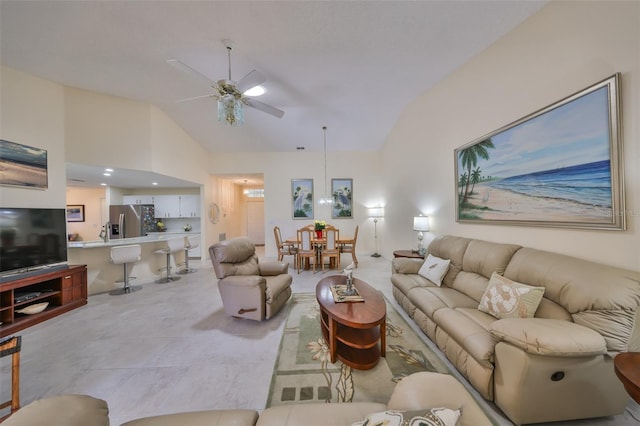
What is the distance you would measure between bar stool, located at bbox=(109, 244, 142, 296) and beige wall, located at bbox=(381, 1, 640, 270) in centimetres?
521

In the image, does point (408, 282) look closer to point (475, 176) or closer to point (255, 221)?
point (475, 176)

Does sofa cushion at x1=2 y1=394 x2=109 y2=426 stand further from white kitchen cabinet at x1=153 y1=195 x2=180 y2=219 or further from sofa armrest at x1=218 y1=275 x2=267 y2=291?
white kitchen cabinet at x1=153 y1=195 x2=180 y2=219

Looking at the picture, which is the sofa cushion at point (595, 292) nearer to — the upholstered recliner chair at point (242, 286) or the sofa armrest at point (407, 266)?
the sofa armrest at point (407, 266)

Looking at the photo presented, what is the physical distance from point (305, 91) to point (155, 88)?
2.52m

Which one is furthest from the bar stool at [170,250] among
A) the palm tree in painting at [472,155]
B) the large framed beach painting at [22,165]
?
the palm tree in painting at [472,155]

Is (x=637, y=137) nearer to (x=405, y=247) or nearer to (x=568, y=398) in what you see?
(x=568, y=398)

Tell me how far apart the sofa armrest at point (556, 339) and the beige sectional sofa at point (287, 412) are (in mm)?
653

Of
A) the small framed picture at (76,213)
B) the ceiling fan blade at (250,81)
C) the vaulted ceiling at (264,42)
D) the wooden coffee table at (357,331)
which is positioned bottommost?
the wooden coffee table at (357,331)

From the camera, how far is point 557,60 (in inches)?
73.9

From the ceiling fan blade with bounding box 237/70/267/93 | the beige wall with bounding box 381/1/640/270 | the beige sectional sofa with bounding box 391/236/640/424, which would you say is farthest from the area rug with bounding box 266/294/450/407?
the ceiling fan blade with bounding box 237/70/267/93

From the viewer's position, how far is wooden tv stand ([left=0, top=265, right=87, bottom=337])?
244 cm

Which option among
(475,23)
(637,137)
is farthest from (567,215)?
(475,23)

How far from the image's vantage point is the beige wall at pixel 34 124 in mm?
2613

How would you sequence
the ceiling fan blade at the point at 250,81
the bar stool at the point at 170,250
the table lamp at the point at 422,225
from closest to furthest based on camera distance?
the ceiling fan blade at the point at 250,81 < the table lamp at the point at 422,225 < the bar stool at the point at 170,250
